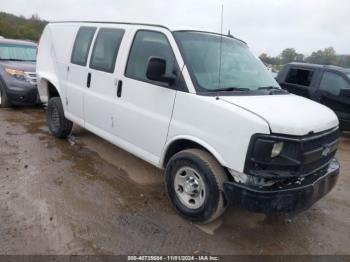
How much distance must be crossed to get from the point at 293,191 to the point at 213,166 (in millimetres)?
799

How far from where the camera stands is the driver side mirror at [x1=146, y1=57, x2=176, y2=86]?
3664 mm

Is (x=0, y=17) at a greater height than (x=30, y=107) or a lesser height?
greater

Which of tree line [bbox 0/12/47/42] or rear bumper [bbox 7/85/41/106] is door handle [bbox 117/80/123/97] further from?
tree line [bbox 0/12/47/42]

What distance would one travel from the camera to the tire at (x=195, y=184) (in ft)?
11.5

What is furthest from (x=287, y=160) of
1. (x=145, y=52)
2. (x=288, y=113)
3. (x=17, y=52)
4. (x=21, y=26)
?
(x=21, y=26)

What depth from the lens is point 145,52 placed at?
14.0 ft

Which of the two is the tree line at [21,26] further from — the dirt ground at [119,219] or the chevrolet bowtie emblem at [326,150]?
the chevrolet bowtie emblem at [326,150]

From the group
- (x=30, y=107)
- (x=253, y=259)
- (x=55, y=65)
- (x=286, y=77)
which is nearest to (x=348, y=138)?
(x=286, y=77)

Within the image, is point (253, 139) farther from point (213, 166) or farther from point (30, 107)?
point (30, 107)

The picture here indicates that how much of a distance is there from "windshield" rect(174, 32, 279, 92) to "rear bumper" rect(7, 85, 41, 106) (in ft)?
17.9

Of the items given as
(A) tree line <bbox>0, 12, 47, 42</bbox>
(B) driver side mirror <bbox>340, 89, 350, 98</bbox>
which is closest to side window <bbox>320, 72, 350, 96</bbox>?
(B) driver side mirror <bbox>340, 89, 350, 98</bbox>

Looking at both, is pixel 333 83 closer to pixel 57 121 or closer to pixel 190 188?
pixel 190 188

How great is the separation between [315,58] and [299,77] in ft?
10.9

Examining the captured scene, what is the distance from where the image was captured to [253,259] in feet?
11.0
